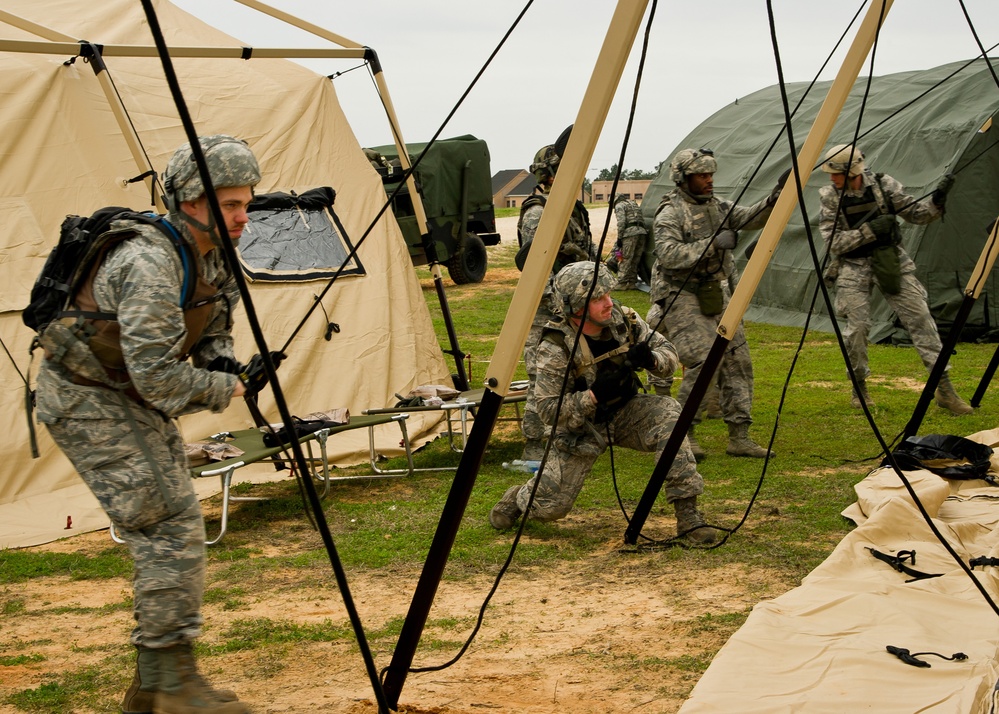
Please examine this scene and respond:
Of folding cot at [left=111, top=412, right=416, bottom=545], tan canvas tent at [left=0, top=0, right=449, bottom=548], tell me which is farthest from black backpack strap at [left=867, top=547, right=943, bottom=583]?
tan canvas tent at [left=0, top=0, right=449, bottom=548]

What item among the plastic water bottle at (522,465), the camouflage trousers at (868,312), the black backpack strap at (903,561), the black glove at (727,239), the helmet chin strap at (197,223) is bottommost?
the plastic water bottle at (522,465)

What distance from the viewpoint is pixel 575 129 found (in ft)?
11.0

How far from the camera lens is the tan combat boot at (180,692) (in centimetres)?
342

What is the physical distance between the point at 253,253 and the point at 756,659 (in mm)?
5921

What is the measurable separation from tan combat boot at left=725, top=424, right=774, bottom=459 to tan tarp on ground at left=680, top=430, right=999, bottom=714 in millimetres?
2123

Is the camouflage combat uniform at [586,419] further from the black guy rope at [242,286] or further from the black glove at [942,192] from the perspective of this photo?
the black glove at [942,192]

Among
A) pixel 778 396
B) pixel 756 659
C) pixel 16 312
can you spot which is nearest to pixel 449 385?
pixel 778 396

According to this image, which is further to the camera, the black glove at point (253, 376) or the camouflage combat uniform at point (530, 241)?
the camouflage combat uniform at point (530, 241)

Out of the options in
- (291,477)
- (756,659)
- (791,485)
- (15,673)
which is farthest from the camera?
(291,477)

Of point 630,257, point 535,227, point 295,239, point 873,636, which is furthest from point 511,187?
point 873,636

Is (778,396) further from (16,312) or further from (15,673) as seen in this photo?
(15,673)

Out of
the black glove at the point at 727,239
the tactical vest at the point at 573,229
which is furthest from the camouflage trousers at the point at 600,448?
the tactical vest at the point at 573,229

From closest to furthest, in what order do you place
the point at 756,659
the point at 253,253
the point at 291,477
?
the point at 756,659 → the point at 291,477 → the point at 253,253

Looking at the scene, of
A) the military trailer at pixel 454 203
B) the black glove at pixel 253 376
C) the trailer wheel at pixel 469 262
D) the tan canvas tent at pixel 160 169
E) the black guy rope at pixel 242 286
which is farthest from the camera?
the trailer wheel at pixel 469 262
